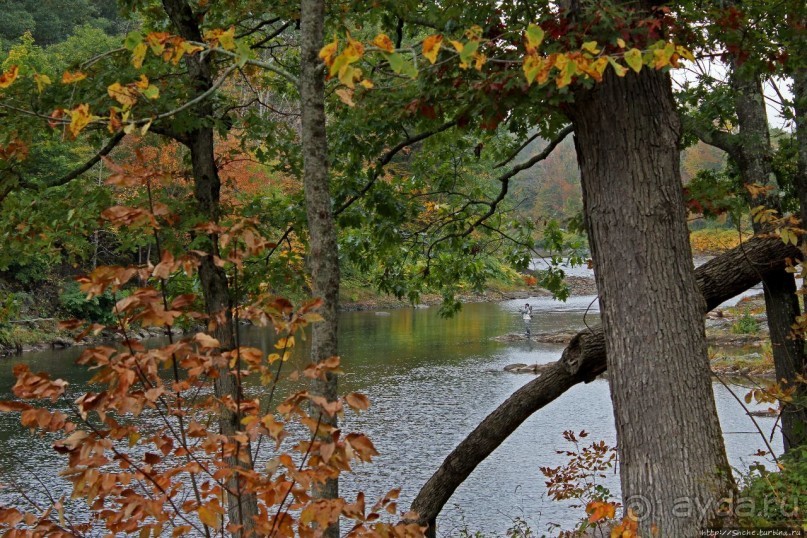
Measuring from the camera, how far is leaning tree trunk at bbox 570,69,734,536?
3539mm

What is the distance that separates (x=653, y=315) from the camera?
11.8ft

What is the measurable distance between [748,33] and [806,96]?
1.26 meters

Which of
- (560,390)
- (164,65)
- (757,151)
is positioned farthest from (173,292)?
(757,151)

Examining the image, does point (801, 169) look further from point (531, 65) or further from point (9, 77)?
point (9, 77)

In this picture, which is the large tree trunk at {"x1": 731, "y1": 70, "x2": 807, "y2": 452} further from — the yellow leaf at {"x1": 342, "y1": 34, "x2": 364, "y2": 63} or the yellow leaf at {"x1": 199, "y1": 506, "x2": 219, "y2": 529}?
the yellow leaf at {"x1": 199, "y1": 506, "x2": 219, "y2": 529}

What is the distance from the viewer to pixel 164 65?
554 cm

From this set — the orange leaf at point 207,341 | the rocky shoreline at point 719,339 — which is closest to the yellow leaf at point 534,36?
the orange leaf at point 207,341

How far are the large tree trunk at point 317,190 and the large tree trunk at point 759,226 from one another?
4.00 metres

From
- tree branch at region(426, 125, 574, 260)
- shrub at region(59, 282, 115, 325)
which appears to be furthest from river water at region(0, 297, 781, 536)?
shrub at region(59, 282, 115, 325)

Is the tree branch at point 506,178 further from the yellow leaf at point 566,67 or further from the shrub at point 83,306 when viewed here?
the shrub at point 83,306

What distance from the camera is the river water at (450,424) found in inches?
391

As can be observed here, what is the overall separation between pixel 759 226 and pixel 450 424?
831 cm

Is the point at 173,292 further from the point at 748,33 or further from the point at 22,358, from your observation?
the point at 22,358

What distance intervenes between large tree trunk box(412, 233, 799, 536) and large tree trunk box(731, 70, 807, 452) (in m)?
0.56
